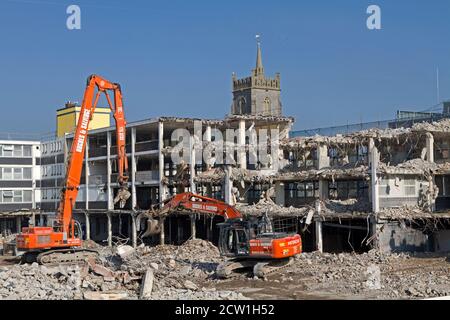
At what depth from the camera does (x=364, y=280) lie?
28.9 meters

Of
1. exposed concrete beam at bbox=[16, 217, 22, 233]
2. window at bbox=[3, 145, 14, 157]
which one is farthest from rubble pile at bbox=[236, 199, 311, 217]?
exposed concrete beam at bbox=[16, 217, 22, 233]

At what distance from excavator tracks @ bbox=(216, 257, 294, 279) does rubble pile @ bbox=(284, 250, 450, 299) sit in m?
0.57

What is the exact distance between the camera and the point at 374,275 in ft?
97.2

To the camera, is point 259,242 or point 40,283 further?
point 259,242

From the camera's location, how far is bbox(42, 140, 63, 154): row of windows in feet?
203

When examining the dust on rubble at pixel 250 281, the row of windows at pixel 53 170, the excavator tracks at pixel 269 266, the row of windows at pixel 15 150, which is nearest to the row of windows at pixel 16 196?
the row of windows at pixel 53 170

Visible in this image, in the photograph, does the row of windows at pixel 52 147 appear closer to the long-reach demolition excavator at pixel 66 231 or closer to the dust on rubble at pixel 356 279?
the long-reach demolition excavator at pixel 66 231

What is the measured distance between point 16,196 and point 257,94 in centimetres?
5129

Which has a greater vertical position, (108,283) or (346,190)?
(346,190)

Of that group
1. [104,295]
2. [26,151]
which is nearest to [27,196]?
[26,151]

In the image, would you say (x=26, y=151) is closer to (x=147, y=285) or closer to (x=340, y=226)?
(x=340, y=226)

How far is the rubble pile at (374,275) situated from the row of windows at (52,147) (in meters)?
31.7

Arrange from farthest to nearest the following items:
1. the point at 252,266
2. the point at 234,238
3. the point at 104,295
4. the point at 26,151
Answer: the point at 26,151
the point at 252,266
the point at 234,238
the point at 104,295
